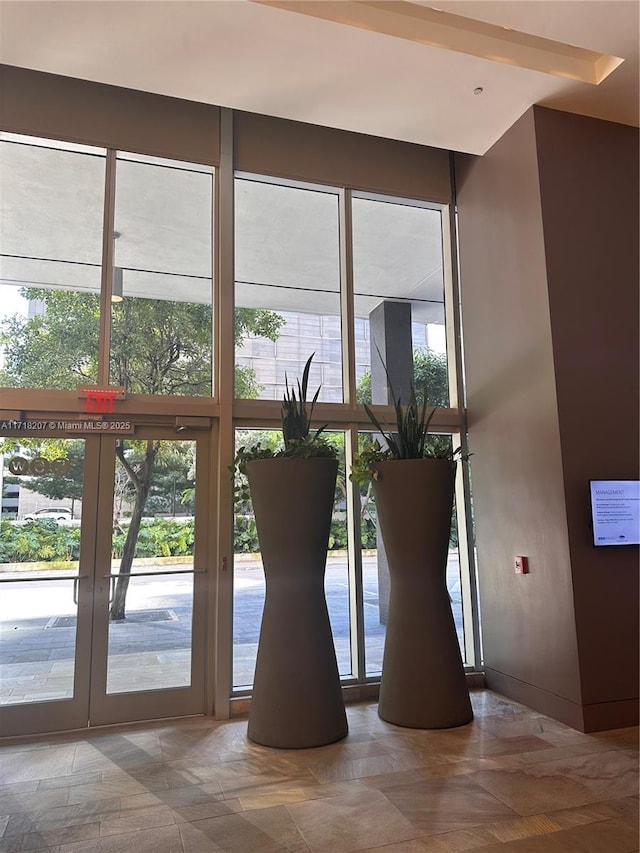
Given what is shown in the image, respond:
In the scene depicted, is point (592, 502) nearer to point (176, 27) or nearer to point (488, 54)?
point (488, 54)

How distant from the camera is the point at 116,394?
176 inches

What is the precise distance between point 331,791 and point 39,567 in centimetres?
250

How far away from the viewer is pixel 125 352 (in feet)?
15.4

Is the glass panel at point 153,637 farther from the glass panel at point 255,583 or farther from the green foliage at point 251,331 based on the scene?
the green foliage at point 251,331

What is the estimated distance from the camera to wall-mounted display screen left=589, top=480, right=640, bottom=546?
13.5 feet

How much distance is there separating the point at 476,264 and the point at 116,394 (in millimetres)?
3214

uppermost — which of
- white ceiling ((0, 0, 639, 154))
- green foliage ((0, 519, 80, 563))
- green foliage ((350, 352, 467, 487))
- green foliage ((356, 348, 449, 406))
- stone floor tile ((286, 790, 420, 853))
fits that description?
white ceiling ((0, 0, 639, 154))

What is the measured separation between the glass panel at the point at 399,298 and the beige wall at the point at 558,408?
20.7 inches

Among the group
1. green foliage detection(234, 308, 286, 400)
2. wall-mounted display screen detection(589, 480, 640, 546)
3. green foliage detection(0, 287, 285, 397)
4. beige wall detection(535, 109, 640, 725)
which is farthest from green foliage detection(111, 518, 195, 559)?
wall-mounted display screen detection(589, 480, 640, 546)

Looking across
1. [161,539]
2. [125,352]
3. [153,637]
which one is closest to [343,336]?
[125,352]

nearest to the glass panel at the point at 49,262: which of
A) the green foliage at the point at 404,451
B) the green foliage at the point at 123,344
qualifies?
the green foliage at the point at 123,344

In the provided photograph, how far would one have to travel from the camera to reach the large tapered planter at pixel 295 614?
3781 millimetres

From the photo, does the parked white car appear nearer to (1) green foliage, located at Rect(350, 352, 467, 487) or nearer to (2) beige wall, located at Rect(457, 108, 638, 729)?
(1) green foliage, located at Rect(350, 352, 467, 487)

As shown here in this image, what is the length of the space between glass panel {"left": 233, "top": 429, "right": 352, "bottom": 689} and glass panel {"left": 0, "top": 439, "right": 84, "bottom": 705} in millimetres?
1174
